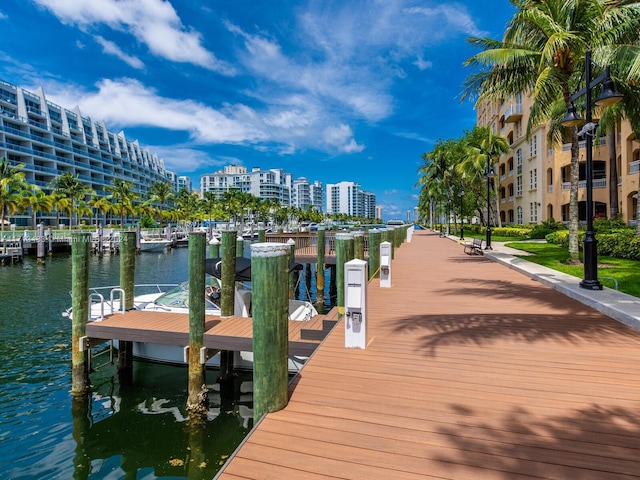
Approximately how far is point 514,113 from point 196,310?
51520mm

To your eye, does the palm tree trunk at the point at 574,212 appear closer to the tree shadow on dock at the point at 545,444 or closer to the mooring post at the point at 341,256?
the mooring post at the point at 341,256

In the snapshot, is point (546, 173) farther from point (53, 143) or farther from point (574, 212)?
point (53, 143)

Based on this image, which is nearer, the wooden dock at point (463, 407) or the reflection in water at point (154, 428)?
the wooden dock at point (463, 407)

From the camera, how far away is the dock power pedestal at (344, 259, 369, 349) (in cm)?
566

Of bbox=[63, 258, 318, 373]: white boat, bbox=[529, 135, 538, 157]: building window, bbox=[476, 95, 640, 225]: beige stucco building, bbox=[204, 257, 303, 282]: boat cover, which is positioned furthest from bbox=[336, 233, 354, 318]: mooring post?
bbox=[529, 135, 538, 157]: building window

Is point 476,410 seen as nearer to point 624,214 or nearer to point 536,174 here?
point 624,214

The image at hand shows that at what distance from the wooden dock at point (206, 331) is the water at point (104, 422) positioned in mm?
1644

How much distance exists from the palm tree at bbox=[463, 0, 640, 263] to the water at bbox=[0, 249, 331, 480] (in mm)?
14175

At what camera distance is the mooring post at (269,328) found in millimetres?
3967

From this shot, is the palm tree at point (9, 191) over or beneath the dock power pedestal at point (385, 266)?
over

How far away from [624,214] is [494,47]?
21.7 meters

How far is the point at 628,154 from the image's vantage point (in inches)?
1205

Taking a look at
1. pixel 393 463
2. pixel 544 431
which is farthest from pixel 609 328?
pixel 393 463

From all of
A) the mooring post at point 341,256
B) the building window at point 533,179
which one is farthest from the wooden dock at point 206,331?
the building window at point 533,179
